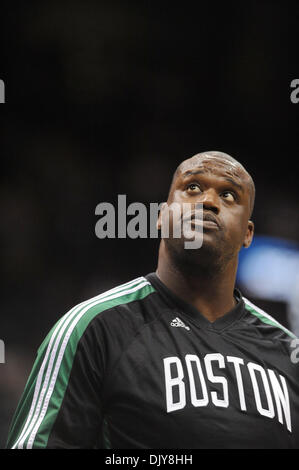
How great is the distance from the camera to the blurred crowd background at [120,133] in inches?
149

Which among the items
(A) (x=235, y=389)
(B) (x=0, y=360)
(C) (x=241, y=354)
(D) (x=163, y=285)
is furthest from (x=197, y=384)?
(B) (x=0, y=360)

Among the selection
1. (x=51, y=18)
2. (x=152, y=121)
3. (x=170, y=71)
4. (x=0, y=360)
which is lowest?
(x=0, y=360)

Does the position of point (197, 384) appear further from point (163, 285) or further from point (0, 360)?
point (0, 360)

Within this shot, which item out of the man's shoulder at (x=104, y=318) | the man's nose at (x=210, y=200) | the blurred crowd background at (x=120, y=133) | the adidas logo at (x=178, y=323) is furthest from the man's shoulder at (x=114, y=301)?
the blurred crowd background at (x=120, y=133)

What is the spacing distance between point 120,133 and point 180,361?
8.86 ft

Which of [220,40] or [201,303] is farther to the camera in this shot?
[220,40]

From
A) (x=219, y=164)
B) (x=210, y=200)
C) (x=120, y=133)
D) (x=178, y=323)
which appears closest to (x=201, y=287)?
(x=178, y=323)

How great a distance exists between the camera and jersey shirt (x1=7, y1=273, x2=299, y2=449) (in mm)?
1533

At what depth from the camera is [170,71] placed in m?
4.05

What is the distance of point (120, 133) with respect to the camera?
4141mm

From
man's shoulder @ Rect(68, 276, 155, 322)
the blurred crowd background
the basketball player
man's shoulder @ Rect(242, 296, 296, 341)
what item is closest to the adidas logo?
the basketball player

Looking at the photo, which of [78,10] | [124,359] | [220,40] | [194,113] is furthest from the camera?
[194,113]

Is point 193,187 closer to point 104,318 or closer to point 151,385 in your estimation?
point 104,318

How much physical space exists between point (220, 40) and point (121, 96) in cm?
77
